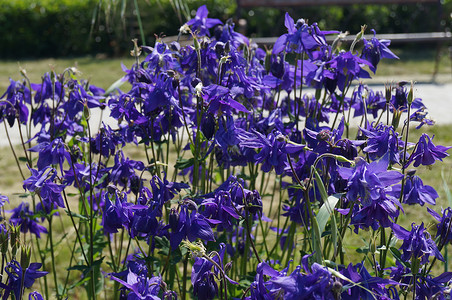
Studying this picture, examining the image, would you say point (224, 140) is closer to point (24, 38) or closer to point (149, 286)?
point (149, 286)

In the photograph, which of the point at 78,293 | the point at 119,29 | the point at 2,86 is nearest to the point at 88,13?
the point at 119,29

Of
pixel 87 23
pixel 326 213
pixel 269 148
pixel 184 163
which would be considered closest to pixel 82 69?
pixel 87 23

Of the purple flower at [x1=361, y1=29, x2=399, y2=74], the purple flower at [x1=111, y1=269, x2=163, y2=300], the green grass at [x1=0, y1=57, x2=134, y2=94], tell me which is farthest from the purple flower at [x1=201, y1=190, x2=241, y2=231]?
the green grass at [x1=0, y1=57, x2=134, y2=94]

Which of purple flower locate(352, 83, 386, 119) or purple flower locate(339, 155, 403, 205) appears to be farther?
purple flower locate(352, 83, 386, 119)

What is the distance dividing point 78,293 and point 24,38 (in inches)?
396

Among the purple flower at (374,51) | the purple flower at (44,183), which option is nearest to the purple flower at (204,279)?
the purple flower at (44,183)

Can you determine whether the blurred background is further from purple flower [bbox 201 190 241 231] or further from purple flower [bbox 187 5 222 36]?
purple flower [bbox 201 190 241 231]

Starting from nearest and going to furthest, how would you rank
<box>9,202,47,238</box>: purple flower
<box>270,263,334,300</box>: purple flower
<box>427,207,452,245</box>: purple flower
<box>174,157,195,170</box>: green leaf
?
<box>270,263,334,300</box>: purple flower → <box>427,207,452,245</box>: purple flower → <box>174,157,195,170</box>: green leaf → <box>9,202,47,238</box>: purple flower

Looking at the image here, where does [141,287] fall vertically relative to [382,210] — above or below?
below

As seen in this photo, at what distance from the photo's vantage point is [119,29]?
37.8 feet

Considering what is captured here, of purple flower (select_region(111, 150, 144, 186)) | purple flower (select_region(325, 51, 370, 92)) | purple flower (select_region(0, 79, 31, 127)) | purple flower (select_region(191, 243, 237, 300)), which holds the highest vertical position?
purple flower (select_region(325, 51, 370, 92))

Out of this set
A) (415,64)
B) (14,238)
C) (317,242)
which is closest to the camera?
(317,242)

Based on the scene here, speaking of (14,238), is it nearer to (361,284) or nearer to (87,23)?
(361,284)

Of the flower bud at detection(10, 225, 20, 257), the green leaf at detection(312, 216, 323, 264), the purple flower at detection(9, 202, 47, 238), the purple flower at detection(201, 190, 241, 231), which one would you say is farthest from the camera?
the purple flower at detection(9, 202, 47, 238)
